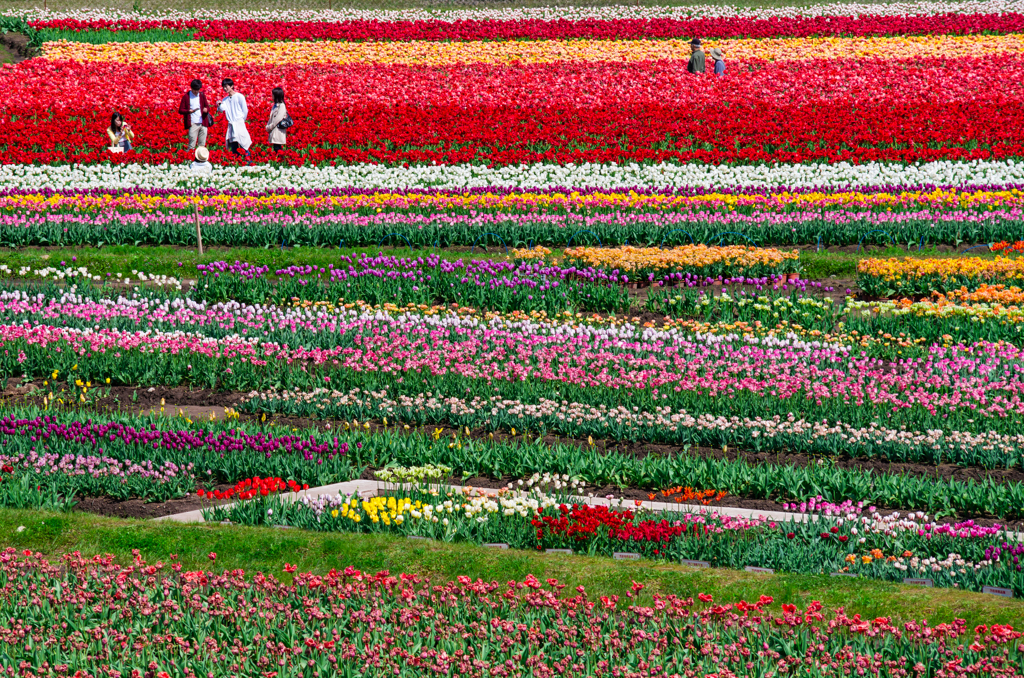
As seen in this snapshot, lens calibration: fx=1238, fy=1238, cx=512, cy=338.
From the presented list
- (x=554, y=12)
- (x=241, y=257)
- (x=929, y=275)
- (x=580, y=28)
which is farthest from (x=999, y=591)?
(x=554, y=12)

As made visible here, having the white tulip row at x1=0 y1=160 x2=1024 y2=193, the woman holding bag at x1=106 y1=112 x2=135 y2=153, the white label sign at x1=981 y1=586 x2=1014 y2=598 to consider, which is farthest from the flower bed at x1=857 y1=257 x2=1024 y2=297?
the woman holding bag at x1=106 y1=112 x2=135 y2=153

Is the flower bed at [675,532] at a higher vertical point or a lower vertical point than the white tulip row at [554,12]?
lower

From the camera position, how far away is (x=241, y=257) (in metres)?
17.1

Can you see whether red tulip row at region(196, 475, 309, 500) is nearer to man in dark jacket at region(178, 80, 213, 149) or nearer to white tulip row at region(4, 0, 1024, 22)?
man in dark jacket at region(178, 80, 213, 149)

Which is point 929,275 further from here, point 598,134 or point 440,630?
Answer: point 598,134

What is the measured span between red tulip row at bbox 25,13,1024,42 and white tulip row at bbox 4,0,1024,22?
153cm

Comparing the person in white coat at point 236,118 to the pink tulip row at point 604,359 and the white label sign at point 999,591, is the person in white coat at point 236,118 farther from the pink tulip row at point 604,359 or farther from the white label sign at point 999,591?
the white label sign at point 999,591

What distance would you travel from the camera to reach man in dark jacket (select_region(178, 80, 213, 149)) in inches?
873

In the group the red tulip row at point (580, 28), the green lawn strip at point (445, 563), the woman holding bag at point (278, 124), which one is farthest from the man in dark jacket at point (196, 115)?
the red tulip row at point (580, 28)

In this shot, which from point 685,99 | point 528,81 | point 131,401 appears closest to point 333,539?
point 131,401

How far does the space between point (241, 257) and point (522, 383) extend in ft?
24.4

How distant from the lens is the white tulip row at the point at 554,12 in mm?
42781

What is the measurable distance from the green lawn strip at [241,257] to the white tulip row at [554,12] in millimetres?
27106

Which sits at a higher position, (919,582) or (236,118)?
(236,118)
